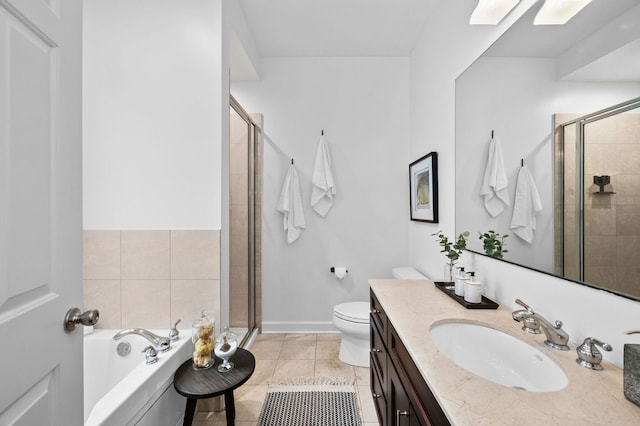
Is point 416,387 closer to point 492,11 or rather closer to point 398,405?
point 398,405

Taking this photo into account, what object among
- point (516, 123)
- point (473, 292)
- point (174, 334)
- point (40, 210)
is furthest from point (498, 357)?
point (174, 334)

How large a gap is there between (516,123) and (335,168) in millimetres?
1762

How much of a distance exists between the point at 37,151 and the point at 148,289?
4.31ft

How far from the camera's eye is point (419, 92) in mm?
2553

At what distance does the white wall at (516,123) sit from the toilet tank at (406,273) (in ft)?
2.55

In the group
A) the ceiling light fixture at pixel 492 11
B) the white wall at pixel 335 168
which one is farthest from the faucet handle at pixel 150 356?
the ceiling light fixture at pixel 492 11

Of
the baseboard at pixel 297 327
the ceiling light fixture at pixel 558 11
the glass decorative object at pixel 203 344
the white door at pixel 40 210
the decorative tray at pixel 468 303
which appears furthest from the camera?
the baseboard at pixel 297 327

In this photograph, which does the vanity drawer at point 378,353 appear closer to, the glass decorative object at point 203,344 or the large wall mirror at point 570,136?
the large wall mirror at point 570,136

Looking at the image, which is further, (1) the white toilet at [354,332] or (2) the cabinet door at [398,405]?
(1) the white toilet at [354,332]

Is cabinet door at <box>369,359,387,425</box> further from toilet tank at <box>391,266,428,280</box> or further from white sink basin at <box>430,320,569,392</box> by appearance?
toilet tank at <box>391,266,428,280</box>

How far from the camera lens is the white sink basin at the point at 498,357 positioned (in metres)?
0.90

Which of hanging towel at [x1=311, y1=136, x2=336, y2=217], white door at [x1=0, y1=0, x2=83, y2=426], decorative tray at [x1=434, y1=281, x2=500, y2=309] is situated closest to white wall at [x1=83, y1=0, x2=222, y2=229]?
white door at [x1=0, y1=0, x2=83, y2=426]

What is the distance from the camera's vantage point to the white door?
0.61 metres

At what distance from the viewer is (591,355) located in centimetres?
83
